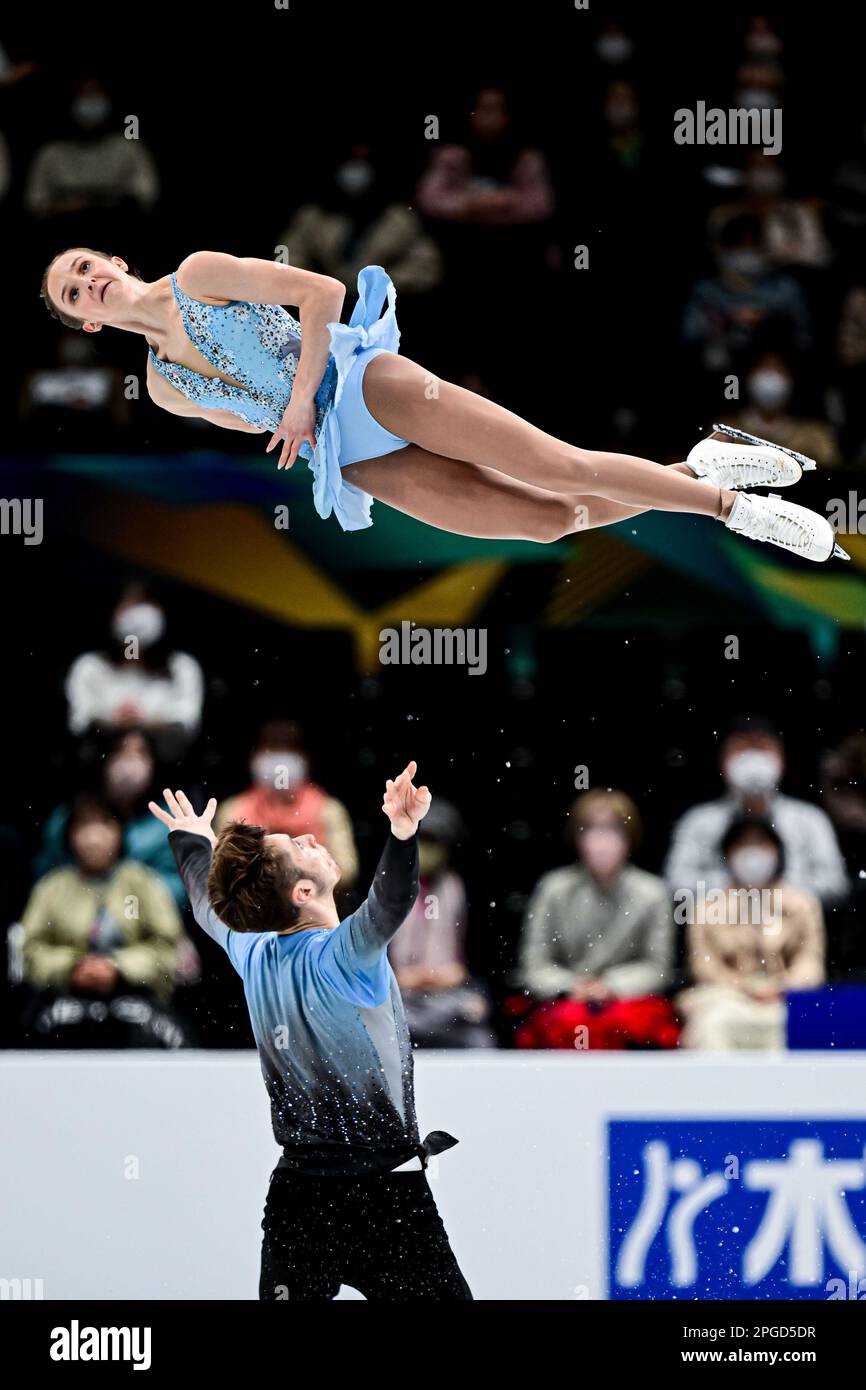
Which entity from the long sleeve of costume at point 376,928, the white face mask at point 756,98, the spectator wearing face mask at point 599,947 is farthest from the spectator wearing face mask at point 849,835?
the white face mask at point 756,98

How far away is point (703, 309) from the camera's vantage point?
6512 mm

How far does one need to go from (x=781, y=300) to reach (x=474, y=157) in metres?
1.20

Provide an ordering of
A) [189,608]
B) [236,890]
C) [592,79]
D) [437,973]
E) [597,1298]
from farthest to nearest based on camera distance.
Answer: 1. [592,79]
2. [189,608]
3. [437,973]
4. [597,1298]
5. [236,890]

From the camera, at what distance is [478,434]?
4.08 metres

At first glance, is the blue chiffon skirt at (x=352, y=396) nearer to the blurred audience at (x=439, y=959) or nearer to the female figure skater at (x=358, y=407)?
the female figure skater at (x=358, y=407)

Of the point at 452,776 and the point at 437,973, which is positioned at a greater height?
the point at 452,776

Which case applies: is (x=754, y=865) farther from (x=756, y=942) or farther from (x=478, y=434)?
(x=478, y=434)

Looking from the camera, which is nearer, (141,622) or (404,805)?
(404,805)

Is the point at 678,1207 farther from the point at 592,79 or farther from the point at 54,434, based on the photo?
the point at 592,79

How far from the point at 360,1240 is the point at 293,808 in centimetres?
184

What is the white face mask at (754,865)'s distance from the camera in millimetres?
5676

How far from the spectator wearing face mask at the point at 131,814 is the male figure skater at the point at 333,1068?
144 centimetres

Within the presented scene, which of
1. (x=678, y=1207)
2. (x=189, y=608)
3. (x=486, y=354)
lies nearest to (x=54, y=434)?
(x=189, y=608)

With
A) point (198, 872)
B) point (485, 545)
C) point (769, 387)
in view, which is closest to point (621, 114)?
point (769, 387)
